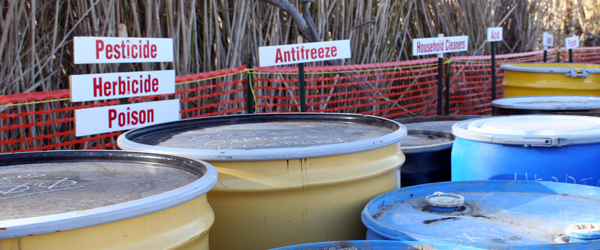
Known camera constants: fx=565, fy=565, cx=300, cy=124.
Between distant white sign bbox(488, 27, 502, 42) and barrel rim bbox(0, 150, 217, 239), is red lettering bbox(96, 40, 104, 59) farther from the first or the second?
distant white sign bbox(488, 27, 502, 42)

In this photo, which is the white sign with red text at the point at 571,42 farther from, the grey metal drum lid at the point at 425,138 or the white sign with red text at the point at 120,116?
the white sign with red text at the point at 120,116

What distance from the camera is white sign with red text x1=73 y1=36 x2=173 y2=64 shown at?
2779mm

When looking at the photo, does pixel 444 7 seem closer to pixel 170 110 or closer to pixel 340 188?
pixel 170 110

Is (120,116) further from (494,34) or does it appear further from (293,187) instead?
(494,34)

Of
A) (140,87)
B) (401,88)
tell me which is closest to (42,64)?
(140,87)

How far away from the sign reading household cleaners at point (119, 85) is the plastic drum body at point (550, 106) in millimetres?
1992

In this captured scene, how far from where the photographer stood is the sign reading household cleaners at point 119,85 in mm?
2802

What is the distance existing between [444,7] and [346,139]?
5547mm

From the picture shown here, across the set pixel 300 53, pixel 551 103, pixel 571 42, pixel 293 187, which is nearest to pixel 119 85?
pixel 300 53

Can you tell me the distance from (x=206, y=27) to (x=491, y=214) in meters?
3.24

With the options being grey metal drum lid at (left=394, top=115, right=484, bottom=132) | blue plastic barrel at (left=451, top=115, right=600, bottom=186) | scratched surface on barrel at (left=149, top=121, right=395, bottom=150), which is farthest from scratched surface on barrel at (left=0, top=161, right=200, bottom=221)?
grey metal drum lid at (left=394, top=115, right=484, bottom=132)

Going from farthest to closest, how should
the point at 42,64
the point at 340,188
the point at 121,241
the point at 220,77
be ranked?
the point at 220,77, the point at 42,64, the point at 340,188, the point at 121,241

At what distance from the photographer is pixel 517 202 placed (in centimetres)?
188

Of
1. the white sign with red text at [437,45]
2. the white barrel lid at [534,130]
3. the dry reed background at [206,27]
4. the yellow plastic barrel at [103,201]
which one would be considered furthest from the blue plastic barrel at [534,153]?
the white sign with red text at [437,45]
